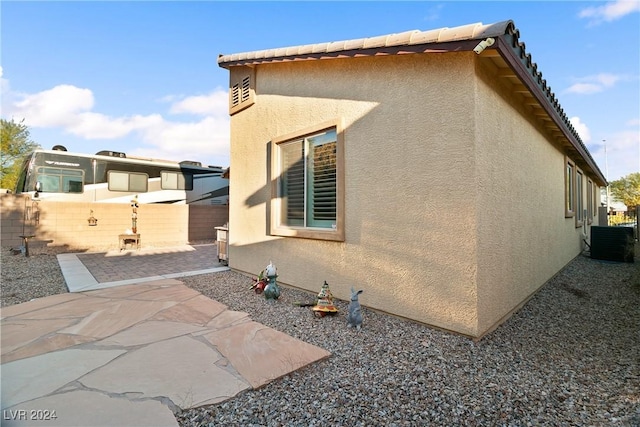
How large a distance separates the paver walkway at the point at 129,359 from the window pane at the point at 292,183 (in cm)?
205

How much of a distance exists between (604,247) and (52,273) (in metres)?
14.8

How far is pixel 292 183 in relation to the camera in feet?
18.5

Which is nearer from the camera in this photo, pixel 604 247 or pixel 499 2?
pixel 499 2

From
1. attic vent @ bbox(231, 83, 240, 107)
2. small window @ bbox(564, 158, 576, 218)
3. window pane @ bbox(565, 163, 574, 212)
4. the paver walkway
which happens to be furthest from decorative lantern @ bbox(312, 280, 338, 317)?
window pane @ bbox(565, 163, 574, 212)

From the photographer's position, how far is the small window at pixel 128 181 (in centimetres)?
1185

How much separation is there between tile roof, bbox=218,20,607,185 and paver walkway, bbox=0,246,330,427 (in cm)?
353

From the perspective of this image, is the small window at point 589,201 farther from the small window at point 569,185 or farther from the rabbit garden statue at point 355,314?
the rabbit garden statue at point 355,314

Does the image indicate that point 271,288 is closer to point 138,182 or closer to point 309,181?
point 309,181

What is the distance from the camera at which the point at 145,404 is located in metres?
2.14

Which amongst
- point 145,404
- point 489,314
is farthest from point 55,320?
point 489,314

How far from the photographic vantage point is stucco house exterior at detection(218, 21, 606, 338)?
3.33 m

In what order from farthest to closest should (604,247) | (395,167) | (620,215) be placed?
(620,215), (604,247), (395,167)

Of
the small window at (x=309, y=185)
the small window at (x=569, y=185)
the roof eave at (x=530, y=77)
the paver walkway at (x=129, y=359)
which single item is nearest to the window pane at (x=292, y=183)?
the small window at (x=309, y=185)

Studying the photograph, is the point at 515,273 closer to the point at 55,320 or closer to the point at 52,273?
the point at 55,320
